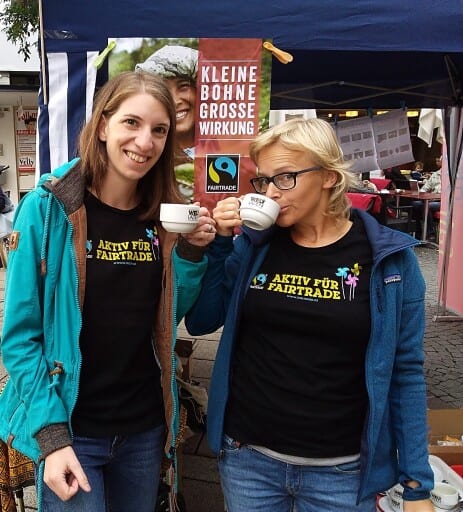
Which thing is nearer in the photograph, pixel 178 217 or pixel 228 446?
pixel 178 217

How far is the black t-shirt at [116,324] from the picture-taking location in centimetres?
158

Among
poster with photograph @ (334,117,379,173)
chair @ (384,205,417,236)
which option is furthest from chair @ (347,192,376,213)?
poster with photograph @ (334,117,379,173)

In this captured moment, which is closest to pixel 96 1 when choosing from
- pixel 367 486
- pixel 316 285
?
pixel 316 285

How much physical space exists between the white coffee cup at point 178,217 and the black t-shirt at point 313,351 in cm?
31

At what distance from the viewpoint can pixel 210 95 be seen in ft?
8.89

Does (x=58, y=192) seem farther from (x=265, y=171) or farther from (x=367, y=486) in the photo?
(x=367, y=486)

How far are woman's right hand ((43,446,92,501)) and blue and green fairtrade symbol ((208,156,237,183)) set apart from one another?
1.73 m

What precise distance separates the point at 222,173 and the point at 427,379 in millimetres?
3264

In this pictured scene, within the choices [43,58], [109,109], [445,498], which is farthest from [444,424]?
[43,58]

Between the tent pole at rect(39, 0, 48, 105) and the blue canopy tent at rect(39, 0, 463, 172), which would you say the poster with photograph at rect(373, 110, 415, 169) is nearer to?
the blue canopy tent at rect(39, 0, 463, 172)

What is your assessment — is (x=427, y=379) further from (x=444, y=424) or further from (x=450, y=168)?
(x=450, y=168)

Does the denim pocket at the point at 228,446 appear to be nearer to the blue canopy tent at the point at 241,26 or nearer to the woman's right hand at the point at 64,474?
the woman's right hand at the point at 64,474

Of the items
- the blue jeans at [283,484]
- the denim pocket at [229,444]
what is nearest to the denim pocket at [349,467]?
the blue jeans at [283,484]

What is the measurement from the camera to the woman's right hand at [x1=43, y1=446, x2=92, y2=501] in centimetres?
141
